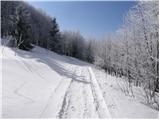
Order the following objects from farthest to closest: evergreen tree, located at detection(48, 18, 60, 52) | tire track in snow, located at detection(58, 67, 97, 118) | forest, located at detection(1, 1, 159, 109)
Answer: evergreen tree, located at detection(48, 18, 60, 52)
forest, located at detection(1, 1, 159, 109)
tire track in snow, located at detection(58, 67, 97, 118)

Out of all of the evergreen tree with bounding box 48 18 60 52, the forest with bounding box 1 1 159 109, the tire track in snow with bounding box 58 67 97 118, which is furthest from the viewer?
the evergreen tree with bounding box 48 18 60 52

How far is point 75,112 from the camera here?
4973 mm

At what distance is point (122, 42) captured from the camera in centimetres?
1548

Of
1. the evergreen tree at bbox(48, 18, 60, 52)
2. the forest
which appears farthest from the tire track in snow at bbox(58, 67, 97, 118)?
the evergreen tree at bbox(48, 18, 60, 52)

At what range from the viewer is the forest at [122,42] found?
6832 millimetres

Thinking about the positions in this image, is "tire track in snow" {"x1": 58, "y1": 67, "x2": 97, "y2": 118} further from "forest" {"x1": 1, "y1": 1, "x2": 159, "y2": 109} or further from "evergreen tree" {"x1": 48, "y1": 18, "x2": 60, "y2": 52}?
"evergreen tree" {"x1": 48, "y1": 18, "x2": 60, "y2": 52}

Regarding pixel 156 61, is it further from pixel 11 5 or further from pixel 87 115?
pixel 11 5

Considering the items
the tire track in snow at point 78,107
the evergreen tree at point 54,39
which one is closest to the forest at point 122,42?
the evergreen tree at point 54,39

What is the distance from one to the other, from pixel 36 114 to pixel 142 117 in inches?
119

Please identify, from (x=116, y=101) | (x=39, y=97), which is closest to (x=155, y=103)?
(x=116, y=101)

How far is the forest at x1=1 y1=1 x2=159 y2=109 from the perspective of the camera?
269 inches

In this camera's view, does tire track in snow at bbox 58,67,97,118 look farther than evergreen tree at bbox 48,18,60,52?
No

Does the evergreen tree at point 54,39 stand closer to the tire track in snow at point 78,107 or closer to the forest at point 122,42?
the forest at point 122,42

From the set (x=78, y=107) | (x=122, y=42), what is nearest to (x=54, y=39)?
(x=122, y=42)
